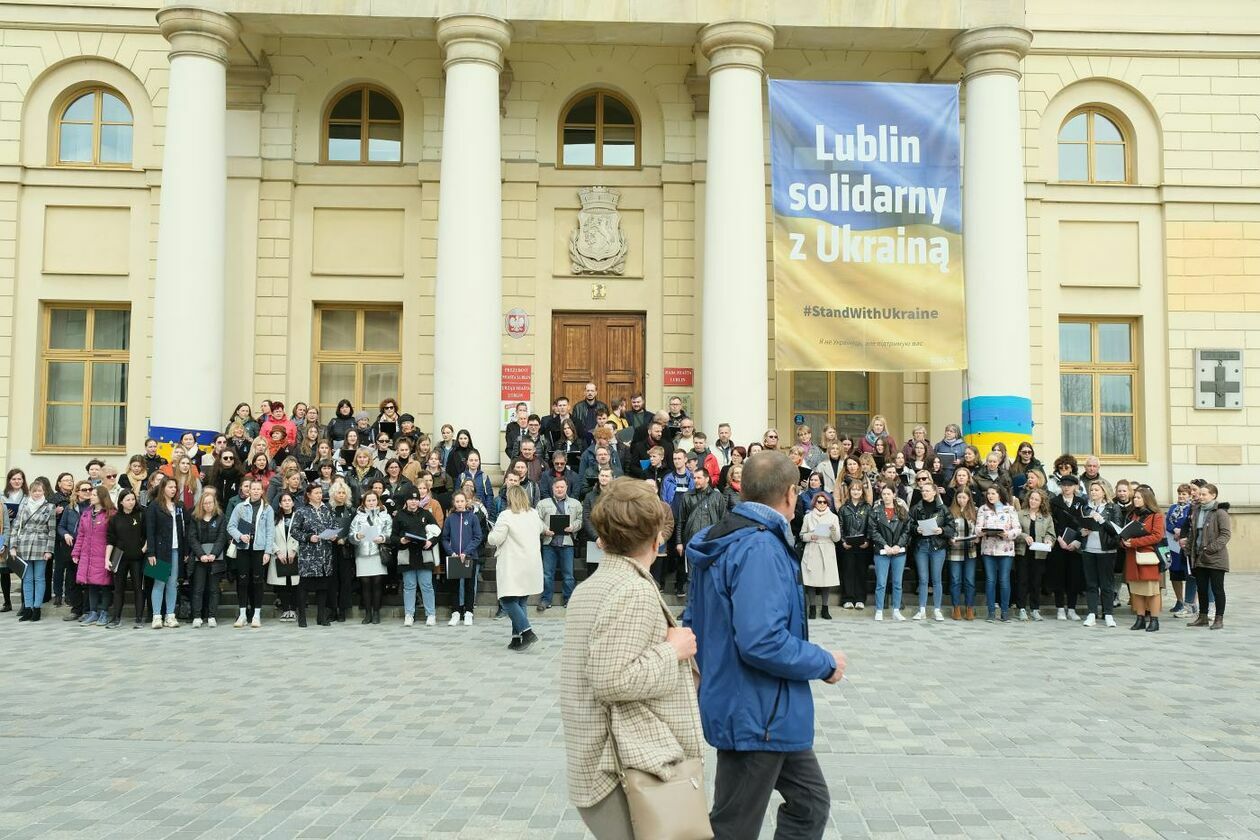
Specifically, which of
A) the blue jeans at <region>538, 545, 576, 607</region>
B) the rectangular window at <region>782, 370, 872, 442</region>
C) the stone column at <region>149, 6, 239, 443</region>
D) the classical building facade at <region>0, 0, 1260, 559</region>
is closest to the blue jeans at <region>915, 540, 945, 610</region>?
the blue jeans at <region>538, 545, 576, 607</region>

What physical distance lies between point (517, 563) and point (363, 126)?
39.5ft

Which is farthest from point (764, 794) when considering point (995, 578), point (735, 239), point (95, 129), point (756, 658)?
point (95, 129)

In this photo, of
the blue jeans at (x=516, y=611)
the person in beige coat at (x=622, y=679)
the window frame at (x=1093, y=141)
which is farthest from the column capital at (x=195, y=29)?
the person in beige coat at (x=622, y=679)

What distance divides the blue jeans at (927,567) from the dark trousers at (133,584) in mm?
9231

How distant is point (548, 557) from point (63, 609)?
6.13 meters

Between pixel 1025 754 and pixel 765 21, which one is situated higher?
pixel 765 21

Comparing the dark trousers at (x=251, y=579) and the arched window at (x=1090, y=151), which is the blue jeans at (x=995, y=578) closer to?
the dark trousers at (x=251, y=579)

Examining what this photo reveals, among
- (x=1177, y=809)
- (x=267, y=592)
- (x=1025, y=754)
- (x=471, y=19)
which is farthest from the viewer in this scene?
(x=471, y=19)

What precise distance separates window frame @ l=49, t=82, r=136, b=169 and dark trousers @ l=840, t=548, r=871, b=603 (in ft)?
47.1

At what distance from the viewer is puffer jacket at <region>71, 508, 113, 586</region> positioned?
12.8 m

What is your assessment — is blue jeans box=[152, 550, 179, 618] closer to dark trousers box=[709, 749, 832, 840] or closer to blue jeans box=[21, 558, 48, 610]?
blue jeans box=[21, 558, 48, 610]

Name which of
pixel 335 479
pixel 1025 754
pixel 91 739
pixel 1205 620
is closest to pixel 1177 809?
pixel 1025 754

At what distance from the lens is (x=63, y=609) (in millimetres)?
13672

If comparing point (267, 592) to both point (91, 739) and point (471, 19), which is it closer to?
point (91, 739)
